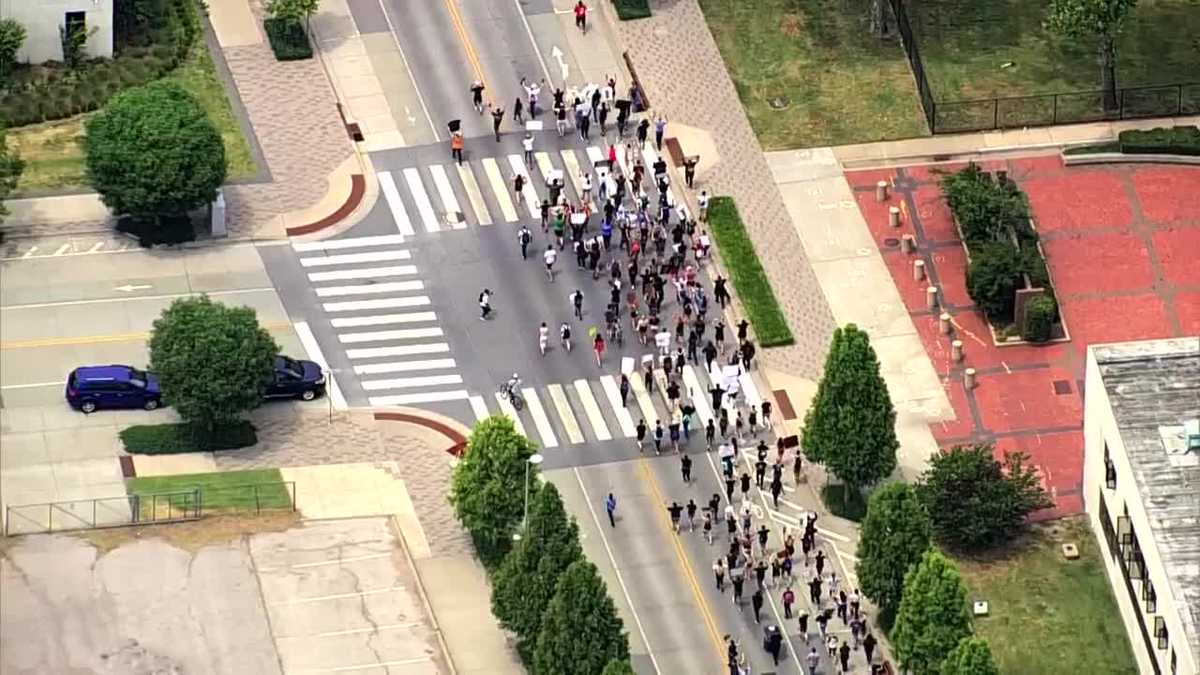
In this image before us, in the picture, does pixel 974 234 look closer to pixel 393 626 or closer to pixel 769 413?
pixel 769 413

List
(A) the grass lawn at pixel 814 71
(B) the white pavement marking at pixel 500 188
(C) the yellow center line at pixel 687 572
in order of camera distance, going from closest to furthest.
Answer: (C) the yellow center line at pixel 687 572 → (B) the white pavement marking at pixel 500 188 → (A) the grass lawn at pixel 814 71

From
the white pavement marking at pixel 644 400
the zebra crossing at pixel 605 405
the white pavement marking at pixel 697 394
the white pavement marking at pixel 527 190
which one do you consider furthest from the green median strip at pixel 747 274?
the white pavement marking at pixel 527 190

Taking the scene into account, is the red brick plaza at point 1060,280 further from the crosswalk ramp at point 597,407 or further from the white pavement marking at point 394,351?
the white pavement marking at point 394,351

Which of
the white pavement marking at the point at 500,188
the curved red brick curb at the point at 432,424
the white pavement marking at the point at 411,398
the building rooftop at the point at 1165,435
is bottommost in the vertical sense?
the curved red brick curb at the point at 432,424

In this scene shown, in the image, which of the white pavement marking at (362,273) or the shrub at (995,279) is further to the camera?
the white pavement marking at (362,273)

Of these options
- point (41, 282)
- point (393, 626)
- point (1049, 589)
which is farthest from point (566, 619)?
point (41, 282)

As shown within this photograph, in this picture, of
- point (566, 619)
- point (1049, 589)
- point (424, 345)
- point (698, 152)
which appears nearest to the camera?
point (566, 619)

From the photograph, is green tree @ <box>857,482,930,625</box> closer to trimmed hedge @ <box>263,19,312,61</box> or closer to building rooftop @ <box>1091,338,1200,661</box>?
building rooftop @ <box>1091,338,1200,661</box>
